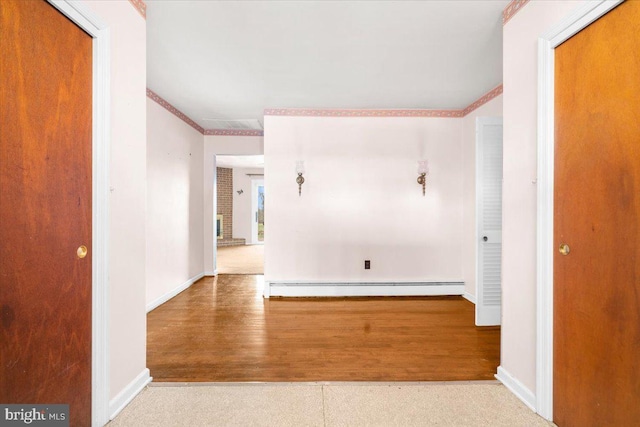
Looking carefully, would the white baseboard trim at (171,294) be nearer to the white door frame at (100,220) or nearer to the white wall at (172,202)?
the white wall at (172,202)

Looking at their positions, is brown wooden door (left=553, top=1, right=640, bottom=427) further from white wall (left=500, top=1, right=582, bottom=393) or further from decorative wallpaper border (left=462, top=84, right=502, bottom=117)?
decorative wallpaper border (left=462, top=84, right=502, bottom=117)

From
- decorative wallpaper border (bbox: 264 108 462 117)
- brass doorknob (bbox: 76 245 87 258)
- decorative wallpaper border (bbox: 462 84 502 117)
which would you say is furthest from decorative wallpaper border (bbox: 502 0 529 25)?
brass doorknob (bbox: 76 245 87 258)

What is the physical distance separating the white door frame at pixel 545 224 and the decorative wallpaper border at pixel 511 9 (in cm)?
38

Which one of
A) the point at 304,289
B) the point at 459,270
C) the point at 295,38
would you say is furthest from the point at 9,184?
the point at 459,270

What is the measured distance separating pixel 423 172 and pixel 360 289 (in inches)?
69.6

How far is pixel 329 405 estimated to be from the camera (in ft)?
4.80

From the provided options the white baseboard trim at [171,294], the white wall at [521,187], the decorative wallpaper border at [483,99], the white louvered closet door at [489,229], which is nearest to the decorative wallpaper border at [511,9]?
the white wall at [521,187]

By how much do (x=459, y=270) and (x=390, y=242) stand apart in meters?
1.02

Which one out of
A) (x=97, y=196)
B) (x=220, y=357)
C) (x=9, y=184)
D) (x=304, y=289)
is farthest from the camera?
(x=304, y=289)

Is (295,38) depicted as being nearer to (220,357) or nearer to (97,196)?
(97,196)

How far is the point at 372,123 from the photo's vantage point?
135 inches

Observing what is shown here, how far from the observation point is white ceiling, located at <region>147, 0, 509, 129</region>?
69.2 inches

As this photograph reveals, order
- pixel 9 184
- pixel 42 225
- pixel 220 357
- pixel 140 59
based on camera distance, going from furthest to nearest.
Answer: pixel 220 357 → pixel 140 59 → pixel 42 225 → pixel 9 184

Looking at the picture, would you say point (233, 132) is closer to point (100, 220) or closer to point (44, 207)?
point (100, 220)
